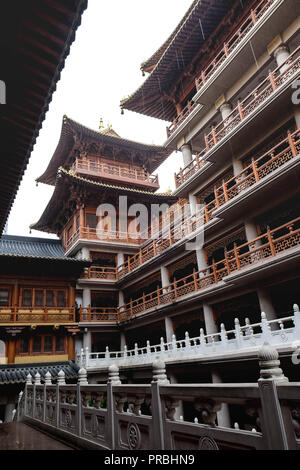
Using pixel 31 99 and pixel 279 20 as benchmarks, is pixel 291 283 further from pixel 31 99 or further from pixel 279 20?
pixel 31 99

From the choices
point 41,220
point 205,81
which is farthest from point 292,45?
point 41,220

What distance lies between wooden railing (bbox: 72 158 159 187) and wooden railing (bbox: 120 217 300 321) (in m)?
11.4

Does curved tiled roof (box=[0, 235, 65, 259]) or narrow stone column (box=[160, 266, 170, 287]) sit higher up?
curved tiled roof (box=[0, 235, 65, 259])

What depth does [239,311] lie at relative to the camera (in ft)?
50.3

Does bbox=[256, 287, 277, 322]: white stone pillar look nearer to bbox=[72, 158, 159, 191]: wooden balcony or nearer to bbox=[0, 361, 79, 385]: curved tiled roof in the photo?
bbox=[0, 361, 79, 385]: curved tiled roof

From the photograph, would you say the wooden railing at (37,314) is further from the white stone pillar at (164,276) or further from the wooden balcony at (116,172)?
the wooden balcony at (116,172)

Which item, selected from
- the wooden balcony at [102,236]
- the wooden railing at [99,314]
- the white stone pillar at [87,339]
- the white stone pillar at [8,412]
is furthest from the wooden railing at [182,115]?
the white stone pillar at [8,412]

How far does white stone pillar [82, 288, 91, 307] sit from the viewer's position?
22.6 metres

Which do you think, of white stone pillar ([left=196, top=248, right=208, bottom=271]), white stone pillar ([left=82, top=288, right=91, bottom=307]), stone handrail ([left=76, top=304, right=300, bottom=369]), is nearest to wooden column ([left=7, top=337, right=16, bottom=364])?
white stone pillar ([left=82, top=288, right=91, bottom=307])

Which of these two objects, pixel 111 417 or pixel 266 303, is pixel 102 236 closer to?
pixel 266 303

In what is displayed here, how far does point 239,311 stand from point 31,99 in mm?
13241

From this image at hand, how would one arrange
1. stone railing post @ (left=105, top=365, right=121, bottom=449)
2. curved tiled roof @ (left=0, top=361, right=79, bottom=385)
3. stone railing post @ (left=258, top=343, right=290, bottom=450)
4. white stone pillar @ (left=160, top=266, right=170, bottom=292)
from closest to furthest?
1. stone railing post @ (left=258, top=343, right=290, bottom=450)
2. stone railing post @ (left=105, top=365, right=121, bottom=449)
3. curved tiled roof @ (left=0, top=361, right=79, bottom=385)
4. white stone pillar @ (left=160, top=266, right=170, bottom=292)

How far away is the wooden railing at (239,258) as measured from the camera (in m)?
11.2

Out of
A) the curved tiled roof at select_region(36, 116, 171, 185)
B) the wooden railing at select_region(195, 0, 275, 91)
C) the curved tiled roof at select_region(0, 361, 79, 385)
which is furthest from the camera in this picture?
the curved tiled roof at select_region(36, 116, 171, 185)
